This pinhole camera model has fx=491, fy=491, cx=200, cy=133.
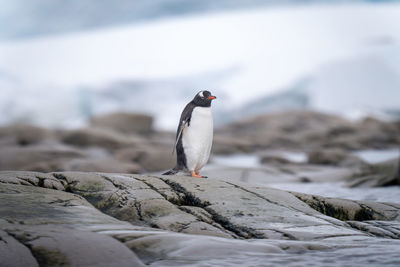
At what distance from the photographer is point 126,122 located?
19688 millimetres

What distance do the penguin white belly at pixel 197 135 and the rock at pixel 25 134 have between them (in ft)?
39.6

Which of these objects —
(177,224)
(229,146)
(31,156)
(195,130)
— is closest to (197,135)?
(195,130)

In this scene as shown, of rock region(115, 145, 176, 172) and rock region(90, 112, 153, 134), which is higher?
rock region(90, 112, 153, 134)

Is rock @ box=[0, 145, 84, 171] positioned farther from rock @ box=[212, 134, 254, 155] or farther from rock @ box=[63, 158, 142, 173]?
rock @ box=[212, 134, 254, 155]

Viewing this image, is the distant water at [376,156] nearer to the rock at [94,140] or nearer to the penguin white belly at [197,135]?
the rock at [94,140]

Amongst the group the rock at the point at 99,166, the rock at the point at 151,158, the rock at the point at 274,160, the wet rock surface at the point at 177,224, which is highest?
the rock at the point at 274,160

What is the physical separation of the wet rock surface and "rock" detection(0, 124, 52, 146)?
12.8m

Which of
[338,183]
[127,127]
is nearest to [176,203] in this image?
[338,183]

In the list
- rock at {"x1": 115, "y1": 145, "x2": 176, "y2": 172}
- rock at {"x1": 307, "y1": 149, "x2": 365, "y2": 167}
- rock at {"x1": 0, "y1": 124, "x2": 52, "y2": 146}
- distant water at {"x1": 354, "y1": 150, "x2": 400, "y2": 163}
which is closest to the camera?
rock at {"x1": 115, "y1": 145, "x2": 176, "y2": 172}

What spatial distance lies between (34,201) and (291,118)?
76.0 feet

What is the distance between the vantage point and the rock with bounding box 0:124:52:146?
16.0m

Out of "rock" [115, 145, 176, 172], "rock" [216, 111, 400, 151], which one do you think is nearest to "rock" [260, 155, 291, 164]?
"rock" [115, 145, 176, 172]

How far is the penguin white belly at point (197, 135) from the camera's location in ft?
16.3

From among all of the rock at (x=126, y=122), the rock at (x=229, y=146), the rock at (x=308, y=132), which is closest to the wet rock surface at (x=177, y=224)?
the rock at (x=229, y=146)
